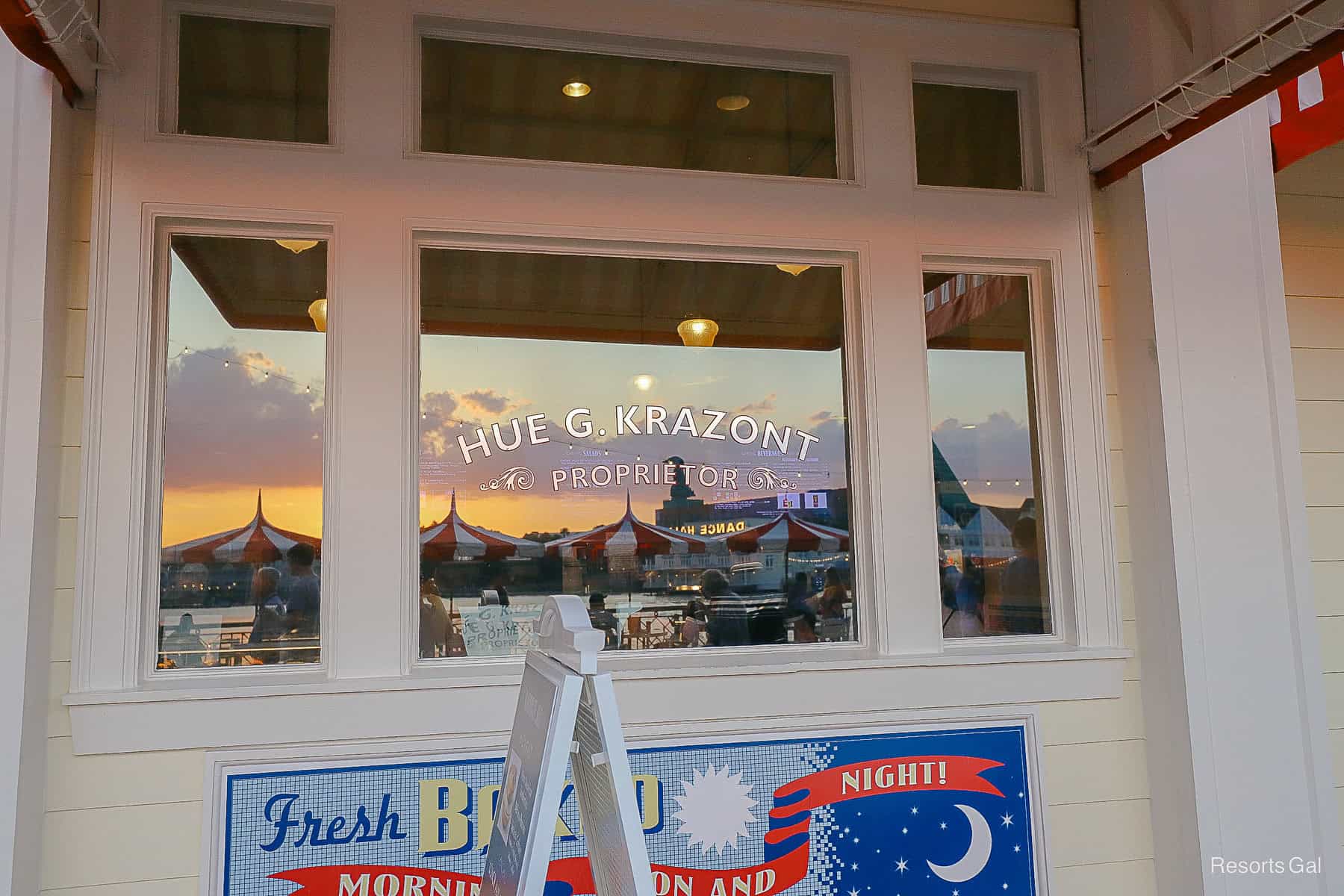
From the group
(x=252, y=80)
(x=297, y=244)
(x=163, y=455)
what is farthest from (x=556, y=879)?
(x=252, y=80)

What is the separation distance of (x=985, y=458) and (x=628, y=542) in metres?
1.27

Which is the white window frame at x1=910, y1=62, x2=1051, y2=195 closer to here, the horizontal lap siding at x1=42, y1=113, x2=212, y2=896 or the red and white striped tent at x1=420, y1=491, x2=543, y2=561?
the red and white striped tent at x1=420, y1=491, x2=543, y2=561

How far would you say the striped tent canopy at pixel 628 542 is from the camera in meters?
3.14

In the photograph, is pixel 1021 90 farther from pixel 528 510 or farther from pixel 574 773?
pixel 574 773

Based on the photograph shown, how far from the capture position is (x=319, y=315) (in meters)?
3.02

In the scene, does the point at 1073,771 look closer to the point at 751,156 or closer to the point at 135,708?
the point at 751,156

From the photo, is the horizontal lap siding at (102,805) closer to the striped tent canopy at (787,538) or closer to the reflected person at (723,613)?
the reflected person at (723,613)

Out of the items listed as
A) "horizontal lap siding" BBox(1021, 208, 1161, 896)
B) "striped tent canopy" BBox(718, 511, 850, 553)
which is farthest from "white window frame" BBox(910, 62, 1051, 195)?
"horizontal lap siding" BBox(1021, 208, 1161, 896)

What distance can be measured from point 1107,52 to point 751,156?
1.32m

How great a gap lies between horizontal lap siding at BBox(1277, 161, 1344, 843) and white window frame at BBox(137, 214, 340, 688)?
3438 millimetres

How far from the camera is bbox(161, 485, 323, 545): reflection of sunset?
9.43 feet

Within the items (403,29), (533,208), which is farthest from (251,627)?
→ (403,29)

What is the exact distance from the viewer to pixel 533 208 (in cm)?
316

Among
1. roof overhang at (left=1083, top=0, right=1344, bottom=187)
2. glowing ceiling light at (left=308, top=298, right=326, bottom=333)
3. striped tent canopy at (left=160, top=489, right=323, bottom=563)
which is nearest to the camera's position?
Result: roof overhang at (left=1083, top=0, right=1344, bottom=187)
